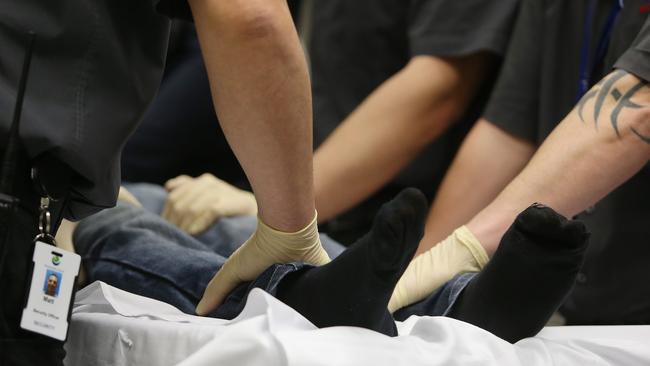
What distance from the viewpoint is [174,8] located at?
841 mm

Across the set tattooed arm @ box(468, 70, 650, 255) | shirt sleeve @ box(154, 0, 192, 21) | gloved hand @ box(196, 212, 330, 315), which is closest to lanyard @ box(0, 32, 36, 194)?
shirt sleeve @ box(154, 0, 192, 21)

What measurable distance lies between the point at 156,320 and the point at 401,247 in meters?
0.24

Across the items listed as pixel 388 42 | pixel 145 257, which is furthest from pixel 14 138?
pixel 388 42

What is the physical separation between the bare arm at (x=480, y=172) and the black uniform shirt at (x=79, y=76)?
2.47 ft

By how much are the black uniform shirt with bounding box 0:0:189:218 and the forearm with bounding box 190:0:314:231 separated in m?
0.07

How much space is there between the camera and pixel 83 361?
877mm

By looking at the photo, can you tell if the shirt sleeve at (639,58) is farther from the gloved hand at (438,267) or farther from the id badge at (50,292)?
the id badge at (50,292)

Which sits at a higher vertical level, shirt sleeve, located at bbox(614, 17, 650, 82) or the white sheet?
shirt sleeve, located at bbox(614, 17, 650, 82)

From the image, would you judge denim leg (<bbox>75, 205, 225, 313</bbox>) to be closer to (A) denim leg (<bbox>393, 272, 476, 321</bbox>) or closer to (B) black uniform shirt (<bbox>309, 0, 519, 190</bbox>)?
(A) denim leg (<bbox>393, 272, 476, 321</bbox>)

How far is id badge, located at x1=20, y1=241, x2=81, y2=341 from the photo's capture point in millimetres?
775

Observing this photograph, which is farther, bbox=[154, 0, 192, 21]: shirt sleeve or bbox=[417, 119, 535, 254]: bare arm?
bbox=[417, 119, 535, 254]: bare arm

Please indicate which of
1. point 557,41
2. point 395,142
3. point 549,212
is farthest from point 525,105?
point 549,212

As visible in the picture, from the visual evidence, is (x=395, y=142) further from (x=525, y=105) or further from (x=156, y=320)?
(x=156, y=320)

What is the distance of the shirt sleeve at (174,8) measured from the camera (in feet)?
2.74
